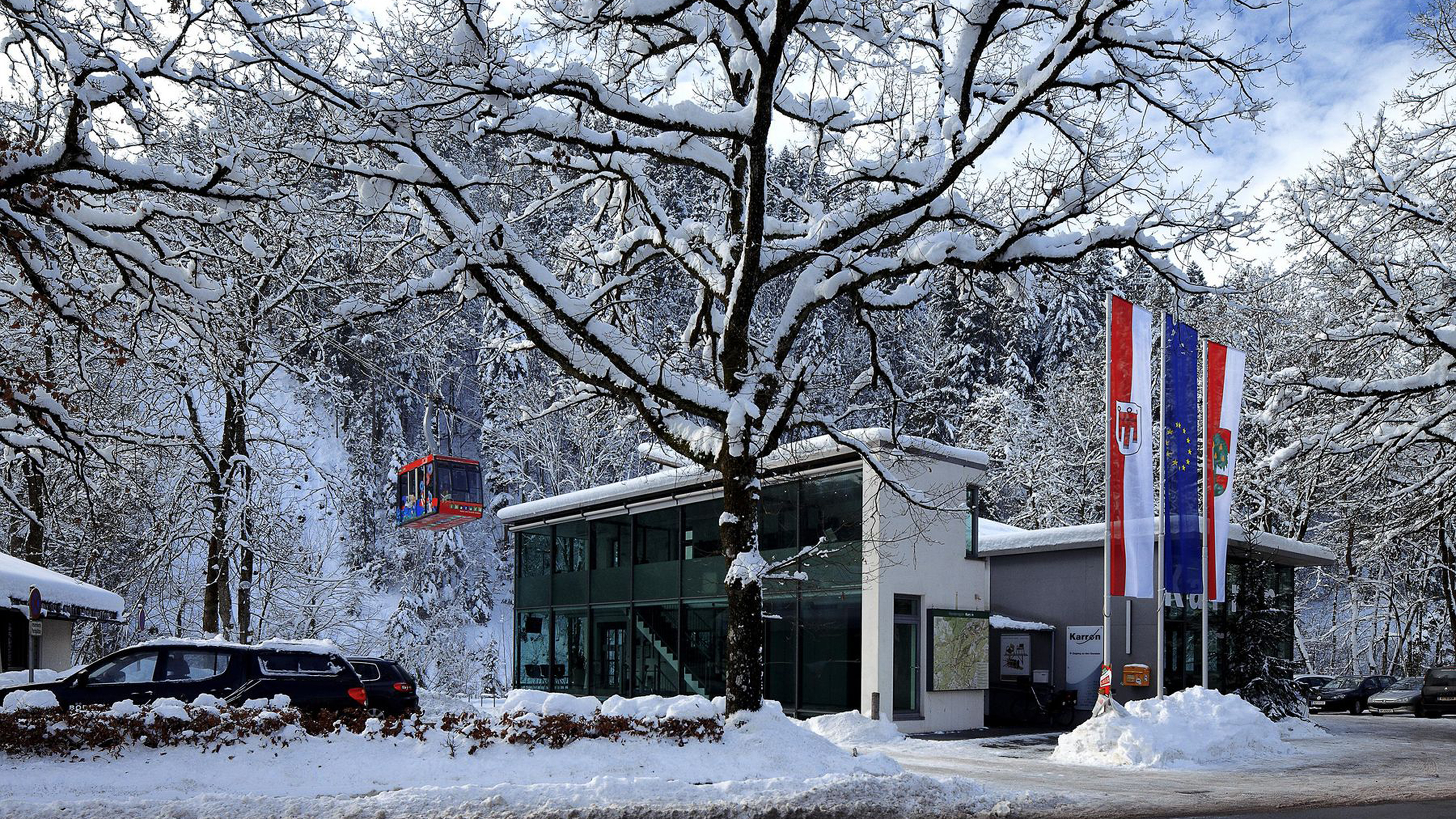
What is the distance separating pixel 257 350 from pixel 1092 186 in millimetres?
13808

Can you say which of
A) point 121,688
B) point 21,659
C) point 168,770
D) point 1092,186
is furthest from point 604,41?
point 21,659

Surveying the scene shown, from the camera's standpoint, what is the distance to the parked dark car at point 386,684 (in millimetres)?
19906

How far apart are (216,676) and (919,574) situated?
12.7 m

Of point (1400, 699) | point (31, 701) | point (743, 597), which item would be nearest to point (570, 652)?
point (31, 701)

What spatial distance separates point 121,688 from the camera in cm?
1574

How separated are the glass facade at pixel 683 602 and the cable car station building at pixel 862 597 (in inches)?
1.9

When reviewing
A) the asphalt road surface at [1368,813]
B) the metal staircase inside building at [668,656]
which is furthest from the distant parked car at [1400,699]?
the asphalt road surface at [1368,813]

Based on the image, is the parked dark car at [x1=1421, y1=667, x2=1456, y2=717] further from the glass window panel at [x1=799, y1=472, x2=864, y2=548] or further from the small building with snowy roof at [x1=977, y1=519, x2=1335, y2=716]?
the glass window panel at [x1=799, y1=472, x2=864, y2=548]

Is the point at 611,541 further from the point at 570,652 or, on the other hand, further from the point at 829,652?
the point at 829,652

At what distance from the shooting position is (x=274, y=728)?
11961 mm

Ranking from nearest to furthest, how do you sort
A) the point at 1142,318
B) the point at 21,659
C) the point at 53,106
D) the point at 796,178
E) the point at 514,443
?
the point at 53,106 < the point at 1142,318 < the point at 21,659 < the point at 796,178 < the point at 514,443

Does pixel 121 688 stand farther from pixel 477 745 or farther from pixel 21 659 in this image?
pixel 21 659

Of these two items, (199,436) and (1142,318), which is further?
(199,436)

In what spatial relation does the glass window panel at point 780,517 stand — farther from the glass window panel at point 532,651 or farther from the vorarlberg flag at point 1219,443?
the glass window panel at point 532,651
